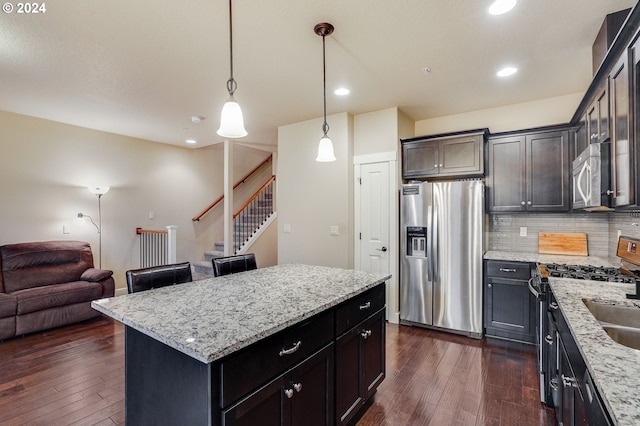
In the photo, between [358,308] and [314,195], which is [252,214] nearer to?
[314,195]

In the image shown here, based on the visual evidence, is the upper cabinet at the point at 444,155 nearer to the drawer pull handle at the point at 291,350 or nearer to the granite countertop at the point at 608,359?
the granite countertop at the point at 608,359

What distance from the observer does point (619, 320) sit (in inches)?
63.3

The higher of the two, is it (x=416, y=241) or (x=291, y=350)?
(x=416, y=241)

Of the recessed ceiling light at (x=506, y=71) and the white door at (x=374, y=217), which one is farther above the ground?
the recessed ceiling light at (x=506, y=71)

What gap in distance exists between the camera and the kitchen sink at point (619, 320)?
141 cm

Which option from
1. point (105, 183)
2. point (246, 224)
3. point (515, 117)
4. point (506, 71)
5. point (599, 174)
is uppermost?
point (506, 71)

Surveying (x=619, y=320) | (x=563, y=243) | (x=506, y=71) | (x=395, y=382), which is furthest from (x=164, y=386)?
(x=563, y=243)

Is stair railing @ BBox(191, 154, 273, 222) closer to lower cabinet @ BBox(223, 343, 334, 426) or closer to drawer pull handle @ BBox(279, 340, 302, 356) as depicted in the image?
lower cabinet @ BBox(223, 343, 334, 426)

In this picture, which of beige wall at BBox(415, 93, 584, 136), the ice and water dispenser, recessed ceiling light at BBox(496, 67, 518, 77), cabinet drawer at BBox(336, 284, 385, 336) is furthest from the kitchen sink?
beige wall at BBox(415, 93, 584, 136)

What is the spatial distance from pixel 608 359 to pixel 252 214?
20.4 ft

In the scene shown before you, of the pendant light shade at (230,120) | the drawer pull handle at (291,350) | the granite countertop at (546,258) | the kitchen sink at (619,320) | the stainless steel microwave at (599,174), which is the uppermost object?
the pendant light shade at (230,120)

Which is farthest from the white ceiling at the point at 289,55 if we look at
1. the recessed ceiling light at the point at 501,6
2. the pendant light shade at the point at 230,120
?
the pendant light shade at the point at 230,120

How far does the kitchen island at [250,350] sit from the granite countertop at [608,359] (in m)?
1.07

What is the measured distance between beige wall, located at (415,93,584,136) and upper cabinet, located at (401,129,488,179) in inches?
19.4
